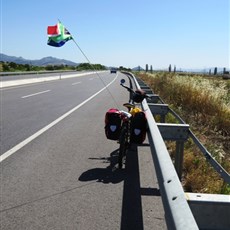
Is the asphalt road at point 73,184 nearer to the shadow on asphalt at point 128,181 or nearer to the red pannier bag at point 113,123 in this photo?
the shadow on asphalt at point 128,181

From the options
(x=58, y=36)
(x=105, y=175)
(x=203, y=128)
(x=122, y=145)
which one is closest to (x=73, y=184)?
(x=105, y=175)

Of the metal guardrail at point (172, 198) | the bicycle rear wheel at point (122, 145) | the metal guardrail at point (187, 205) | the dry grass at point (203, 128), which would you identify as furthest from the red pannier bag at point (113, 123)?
the metal guardrail at point (187, 205)

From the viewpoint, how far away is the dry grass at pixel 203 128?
15.6ft

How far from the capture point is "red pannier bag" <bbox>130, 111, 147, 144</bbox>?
5398 mm

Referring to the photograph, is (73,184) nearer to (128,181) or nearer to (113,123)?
(128,181)

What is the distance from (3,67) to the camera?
2270 inches

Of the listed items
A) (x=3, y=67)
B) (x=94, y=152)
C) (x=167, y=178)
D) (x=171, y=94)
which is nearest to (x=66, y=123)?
(x=94, y=152)

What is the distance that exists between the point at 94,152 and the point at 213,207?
4.40 meters

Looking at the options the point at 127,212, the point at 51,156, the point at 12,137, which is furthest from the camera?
the point at 12,137

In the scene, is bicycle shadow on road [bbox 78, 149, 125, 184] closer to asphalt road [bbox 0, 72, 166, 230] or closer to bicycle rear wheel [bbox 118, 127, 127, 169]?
asphalt road [bbox 0, 72, 166, 230]

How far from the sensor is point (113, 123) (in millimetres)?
5742

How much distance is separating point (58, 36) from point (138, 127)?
319 cm

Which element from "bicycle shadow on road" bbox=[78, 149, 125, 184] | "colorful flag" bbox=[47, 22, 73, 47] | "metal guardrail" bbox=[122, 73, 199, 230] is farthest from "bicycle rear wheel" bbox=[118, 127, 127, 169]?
"colorful flag" bbox=[47, 22, 73, 47]

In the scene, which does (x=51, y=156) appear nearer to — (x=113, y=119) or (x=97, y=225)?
(x=113, y=119)
